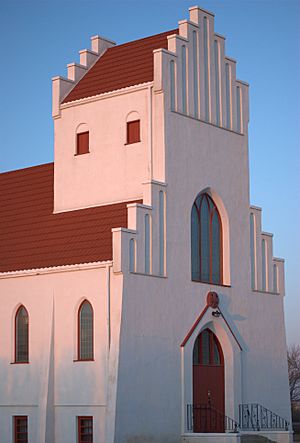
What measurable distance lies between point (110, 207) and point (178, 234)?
9.44 feet

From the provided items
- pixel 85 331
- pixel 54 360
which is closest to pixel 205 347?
pixel 85 331

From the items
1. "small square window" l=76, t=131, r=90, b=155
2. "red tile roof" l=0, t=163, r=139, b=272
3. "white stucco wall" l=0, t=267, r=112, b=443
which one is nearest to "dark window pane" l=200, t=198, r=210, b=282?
"red tile roof" l=0, t=163, r=139, b=272

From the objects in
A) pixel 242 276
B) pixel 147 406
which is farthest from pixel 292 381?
pixel 147 406

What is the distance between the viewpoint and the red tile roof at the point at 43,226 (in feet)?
131

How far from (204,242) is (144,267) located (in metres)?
4.82

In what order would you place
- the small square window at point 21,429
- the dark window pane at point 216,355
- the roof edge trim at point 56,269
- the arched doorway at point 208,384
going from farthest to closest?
the dark window pane at point 216,355 < the arched doorway at point 208,384 < the small square window at point 21,429 < the roof edge trim at point 56,269

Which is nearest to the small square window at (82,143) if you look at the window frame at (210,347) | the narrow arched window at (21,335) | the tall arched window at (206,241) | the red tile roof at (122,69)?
the red tile roof at (122,69)

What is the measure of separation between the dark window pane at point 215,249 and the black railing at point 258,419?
5.40 m

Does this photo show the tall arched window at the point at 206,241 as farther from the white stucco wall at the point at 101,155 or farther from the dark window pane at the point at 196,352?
the white stucco wall at the point at 101,155

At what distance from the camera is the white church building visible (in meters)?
38.2

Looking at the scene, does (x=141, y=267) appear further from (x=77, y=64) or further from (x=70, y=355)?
(x=77, y=64)

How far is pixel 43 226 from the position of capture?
143 feet

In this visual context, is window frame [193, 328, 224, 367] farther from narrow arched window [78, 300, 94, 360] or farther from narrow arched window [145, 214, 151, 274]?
narrow arched window [78, 300, 94, 360]

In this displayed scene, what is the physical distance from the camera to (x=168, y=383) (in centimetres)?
3909
